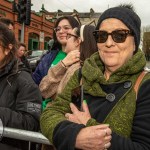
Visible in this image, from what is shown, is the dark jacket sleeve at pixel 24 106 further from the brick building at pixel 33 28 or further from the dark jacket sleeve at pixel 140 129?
the brick building at pixel 33 28

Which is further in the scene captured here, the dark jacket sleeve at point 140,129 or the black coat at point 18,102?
the black coat at point 18,102

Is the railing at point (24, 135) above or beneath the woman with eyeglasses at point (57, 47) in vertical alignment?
beneath

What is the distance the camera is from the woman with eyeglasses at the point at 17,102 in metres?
2.29

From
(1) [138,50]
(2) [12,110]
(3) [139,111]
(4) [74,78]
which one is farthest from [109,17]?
(2) [12,110]

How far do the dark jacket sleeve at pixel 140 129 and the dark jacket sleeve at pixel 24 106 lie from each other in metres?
1.01

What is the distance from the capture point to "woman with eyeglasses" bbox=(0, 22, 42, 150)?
7.52 feet

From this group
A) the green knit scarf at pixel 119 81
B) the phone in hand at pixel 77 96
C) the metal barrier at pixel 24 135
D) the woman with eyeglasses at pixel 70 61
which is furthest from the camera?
the woman with eyeglasses at pixel 70 61

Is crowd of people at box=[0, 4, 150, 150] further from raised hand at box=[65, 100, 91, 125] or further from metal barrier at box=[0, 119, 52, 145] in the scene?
metal barrier at box=[0, 119, 52, 145]

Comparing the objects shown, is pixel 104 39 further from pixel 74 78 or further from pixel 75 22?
pixel 75 22

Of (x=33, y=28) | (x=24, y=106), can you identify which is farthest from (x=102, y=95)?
(x=33, y=28)

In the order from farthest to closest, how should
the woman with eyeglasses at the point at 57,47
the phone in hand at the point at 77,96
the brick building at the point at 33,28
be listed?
the brick building at the point at 33,28, the woman with eyeglasses at the point at 57,47, the phone in hand at the point at 77,96

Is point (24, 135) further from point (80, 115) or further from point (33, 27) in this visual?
point (33, 27)

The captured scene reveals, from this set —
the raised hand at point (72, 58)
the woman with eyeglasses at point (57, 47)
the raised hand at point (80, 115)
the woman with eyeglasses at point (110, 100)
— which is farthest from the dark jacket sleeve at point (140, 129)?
the woman with eyeglasses at point (57, 47)

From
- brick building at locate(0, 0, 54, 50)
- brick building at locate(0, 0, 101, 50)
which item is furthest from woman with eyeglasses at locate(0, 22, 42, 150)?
brick building at locate(0, 0, 54, 50)
